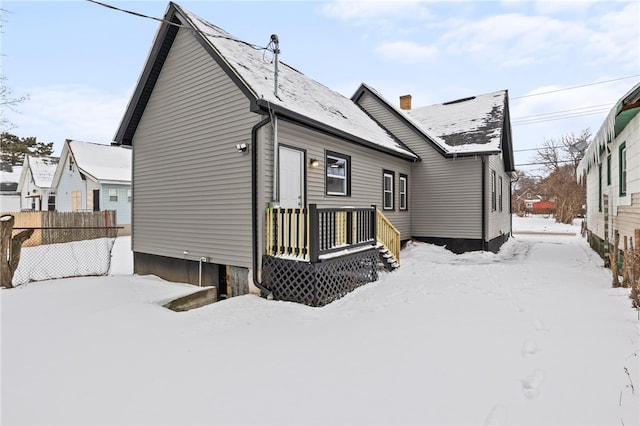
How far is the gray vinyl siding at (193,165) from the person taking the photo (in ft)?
23.5

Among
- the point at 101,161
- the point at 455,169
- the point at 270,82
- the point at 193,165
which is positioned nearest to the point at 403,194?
the point at 455,169

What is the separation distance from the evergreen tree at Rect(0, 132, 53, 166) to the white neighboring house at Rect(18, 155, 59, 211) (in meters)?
6.81

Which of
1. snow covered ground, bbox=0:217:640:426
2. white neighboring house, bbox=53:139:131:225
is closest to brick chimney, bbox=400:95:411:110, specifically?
snow covered ground, bbox=0:217:640:426

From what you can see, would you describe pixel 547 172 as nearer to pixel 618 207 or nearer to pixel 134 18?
pixel 618 207

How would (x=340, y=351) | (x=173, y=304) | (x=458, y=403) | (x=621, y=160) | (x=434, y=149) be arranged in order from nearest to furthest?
(x=458, y=403)
(x=340, y=351)
(x=173, y=304)
(x=621, y=160)
(x=434, y=149)

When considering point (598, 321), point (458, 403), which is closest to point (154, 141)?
point (458, 403)

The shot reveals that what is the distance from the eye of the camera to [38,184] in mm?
24734

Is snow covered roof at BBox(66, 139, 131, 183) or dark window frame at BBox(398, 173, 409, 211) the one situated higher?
snow covered roof at BBox(66, 139, 131, 183)

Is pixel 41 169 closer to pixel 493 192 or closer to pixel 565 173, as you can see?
pixel 493 192

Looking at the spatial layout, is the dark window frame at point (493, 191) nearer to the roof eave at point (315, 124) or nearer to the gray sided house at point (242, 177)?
the roof eave at point (315, 124)

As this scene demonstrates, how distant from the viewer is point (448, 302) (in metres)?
5.88

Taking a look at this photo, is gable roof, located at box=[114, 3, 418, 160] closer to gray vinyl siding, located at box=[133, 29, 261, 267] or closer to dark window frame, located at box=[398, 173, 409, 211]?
gray vinyl siding, located at box=[133, 29, 261, 267]

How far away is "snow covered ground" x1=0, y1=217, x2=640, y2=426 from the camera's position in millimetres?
2723

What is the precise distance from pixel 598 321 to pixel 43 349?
7205 mm
